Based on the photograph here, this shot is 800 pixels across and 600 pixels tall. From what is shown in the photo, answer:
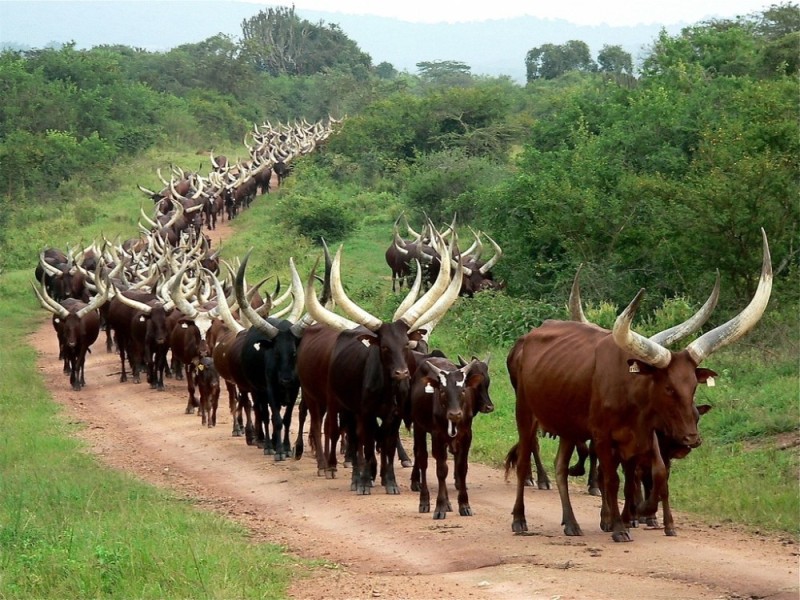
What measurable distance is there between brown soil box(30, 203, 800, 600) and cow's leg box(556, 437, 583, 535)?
0.42ft

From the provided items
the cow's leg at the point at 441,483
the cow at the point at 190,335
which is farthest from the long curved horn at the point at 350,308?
the cow at the point at 190,335

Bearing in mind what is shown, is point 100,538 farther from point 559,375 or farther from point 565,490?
point 559,375

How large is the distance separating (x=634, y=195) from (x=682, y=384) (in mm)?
10418

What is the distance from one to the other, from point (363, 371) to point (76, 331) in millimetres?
9725

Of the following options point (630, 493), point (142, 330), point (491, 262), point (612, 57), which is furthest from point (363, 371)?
point (612, 57)

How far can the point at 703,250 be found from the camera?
1627cm

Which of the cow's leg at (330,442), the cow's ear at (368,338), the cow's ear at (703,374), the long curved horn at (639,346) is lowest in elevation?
the cow's leg at (330,442)

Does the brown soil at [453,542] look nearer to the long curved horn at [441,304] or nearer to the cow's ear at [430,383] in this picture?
the cow's ear at [430,383]

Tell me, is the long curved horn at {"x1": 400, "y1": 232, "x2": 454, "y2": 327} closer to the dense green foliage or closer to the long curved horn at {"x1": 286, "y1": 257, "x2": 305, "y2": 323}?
the dense green foliage

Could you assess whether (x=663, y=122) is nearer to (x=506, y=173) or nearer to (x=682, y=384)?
(x=506, y=173)

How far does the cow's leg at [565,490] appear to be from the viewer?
9383mm

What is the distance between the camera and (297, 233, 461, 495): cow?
1146 cm

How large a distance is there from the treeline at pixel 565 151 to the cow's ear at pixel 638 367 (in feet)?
24.8

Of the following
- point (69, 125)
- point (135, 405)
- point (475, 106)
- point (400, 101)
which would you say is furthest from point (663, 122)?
point (69, 125)
